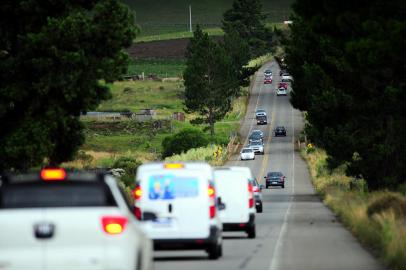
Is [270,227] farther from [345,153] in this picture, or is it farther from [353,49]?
[345,153]

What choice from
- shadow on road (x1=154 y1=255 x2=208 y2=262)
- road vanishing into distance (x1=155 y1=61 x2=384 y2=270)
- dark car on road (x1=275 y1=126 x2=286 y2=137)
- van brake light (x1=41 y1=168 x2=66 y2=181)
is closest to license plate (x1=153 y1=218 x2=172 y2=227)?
road vanishing into distance (x1=155 y1=61 x2=384 y2=270)

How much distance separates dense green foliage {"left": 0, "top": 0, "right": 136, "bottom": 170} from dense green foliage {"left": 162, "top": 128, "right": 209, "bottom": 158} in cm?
7255

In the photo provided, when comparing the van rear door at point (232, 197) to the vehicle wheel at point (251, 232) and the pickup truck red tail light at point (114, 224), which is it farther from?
the pickup truck red tail light at point (114, 224)

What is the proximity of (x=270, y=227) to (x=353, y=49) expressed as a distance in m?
10.1

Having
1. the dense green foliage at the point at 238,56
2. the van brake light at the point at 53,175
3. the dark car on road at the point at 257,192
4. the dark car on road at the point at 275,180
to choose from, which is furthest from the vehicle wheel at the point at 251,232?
the dense green foliage at the point at 238,56

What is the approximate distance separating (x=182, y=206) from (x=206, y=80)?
4750 inches

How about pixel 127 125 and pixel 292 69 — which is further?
pixel 127 125

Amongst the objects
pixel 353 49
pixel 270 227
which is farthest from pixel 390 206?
pixel 270 227

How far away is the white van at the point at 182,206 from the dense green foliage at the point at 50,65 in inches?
769

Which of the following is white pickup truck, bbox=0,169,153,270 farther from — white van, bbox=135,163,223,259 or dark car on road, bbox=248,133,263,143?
dark car on road, bbox=248,133,263,143

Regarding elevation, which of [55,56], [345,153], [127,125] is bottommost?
[127,125]

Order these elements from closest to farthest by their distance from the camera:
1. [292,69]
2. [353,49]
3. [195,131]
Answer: [353,49]
[292,69]
[195,131]

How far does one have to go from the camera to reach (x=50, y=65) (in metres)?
44.8

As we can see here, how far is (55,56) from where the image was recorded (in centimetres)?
4466
